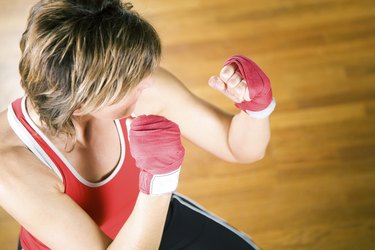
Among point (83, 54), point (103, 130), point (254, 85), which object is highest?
point (254, 85)

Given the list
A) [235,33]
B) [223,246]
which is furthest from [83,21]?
[235,33]

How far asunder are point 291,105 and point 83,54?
1328 mm

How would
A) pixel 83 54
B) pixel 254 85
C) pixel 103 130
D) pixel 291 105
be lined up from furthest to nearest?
1. pixel 291 105
2. pixel 103 130
3. pixel 254 85
4. pixel 83 54

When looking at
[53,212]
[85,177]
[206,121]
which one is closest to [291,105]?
[206,121]

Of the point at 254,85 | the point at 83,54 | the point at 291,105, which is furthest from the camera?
the point at 291,105

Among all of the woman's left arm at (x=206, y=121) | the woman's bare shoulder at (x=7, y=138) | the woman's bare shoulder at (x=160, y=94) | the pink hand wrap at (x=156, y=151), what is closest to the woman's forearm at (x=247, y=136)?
the woman's left arm at (x=206, y=121)

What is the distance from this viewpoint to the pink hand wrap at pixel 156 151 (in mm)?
1012

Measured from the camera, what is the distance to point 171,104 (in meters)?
1.31

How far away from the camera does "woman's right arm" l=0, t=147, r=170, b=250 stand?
3.40ft

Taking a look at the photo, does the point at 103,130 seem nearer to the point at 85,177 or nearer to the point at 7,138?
the point at 85,177

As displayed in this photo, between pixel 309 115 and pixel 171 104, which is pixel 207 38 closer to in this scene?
pixel 309 115

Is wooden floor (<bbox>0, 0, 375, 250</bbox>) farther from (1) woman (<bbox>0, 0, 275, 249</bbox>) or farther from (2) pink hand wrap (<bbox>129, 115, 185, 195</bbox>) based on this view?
(2) pink hand wrap (<bbox>129, 115, 185, 195</bbox>)

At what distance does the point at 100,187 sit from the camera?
3.93ft

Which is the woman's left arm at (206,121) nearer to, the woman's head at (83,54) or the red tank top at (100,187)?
the red tank top at (100,187)
